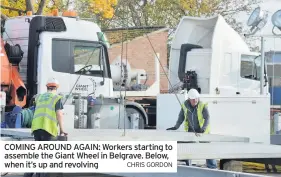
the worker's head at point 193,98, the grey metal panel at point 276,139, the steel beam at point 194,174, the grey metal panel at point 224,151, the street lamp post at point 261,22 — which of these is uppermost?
the street lamp post at point 261,22

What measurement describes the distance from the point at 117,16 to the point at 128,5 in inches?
95.4

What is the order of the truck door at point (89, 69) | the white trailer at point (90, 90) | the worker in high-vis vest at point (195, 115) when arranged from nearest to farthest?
the worker in high-vis vest at point (195, 115)
the white trailer at point (90, 90)
the truck door at point (89, 69)

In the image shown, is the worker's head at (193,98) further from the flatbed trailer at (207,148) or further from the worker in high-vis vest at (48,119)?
the worker in high-vis vest at (48,119)

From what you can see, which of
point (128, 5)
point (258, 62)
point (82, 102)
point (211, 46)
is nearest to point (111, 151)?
point (82, 102)

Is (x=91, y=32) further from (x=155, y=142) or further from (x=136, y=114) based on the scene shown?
(x=155, y=142)

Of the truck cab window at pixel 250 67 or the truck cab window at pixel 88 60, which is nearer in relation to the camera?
the truck cab window at pixel 88 60

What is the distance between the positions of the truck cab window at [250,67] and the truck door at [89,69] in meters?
4.19

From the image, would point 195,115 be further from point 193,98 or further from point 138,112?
point 138,112

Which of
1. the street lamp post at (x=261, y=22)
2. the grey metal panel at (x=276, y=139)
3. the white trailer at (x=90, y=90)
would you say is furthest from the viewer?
the street lamp post at (x=261, y=22)

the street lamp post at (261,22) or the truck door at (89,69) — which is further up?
the street lamp post at (261,22)

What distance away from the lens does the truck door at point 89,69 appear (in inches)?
A: 562

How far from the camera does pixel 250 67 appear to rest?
679 inches

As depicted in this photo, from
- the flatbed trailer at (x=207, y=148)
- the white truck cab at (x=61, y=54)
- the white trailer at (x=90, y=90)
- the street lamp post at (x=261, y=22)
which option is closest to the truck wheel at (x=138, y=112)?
the white trailer at (x=90, y=90)

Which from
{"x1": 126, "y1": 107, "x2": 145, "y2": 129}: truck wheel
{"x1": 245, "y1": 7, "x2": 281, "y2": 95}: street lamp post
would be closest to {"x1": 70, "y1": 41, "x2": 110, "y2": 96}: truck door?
{"x1": 126, "y1": 107, "x2": 145, "y2": 129}: truck wheel
